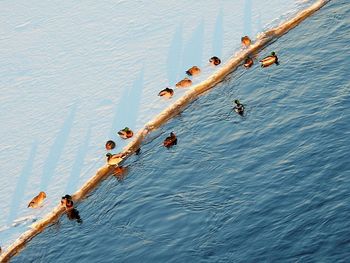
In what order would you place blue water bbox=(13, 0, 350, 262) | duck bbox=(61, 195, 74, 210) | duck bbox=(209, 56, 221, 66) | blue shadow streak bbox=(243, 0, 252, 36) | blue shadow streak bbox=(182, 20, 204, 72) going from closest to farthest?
blue water bbox=(13, 0, 350, 262) → duck bbox=(61, 195, 74, 210) → duck bbox=(209, 56, 221, 66) → blue shadow streak bbox=(182, 20, 204, 72) → blue shadow streak bbox=(243, 0, 252, 36)

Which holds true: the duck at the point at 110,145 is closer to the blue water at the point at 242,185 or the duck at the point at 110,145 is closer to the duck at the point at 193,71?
the blue water at the point at 242,185

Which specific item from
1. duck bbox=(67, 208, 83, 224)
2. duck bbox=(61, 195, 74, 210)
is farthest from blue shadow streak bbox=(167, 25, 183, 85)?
duck bbox=(67, 208, 83, 224)

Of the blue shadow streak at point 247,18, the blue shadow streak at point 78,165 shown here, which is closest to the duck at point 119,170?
the blue shadow streak at point 78,165

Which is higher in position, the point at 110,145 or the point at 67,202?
the point at 110,145

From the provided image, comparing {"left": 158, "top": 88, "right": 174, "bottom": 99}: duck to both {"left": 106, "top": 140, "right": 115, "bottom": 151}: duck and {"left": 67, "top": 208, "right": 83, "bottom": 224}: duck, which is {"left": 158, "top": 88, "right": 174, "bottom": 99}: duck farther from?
{"left": 67, "top": 208, "right": 83, "bottom": 224}: duck

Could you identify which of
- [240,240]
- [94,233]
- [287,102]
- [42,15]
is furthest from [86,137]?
[42,15]

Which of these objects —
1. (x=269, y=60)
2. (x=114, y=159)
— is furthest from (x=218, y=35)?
(x=114, y=159)

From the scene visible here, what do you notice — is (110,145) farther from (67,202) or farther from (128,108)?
(128,108)
